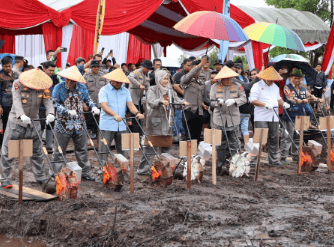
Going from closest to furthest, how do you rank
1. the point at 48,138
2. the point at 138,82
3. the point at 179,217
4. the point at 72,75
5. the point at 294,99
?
the point at 179,217 → the point at 72,75 → the point at 294,99 → the point at 48,138 → the point at 138,82

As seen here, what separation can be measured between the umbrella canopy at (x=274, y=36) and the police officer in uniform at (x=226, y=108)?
Answer: 2.31 feet

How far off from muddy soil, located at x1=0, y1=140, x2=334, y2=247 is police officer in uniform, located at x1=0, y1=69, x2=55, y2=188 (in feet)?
1.93

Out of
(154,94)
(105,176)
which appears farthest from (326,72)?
(105,176)

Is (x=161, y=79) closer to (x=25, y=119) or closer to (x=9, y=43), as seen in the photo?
(x=25, y=119)

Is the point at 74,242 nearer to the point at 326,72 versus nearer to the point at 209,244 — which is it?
the point at 209,244

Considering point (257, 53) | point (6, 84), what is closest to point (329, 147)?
point (6, 84)

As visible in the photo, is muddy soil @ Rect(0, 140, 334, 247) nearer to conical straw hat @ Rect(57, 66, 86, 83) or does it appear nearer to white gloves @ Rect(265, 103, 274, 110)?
conical straw hat @ Rect(57, 66, 86, 83)

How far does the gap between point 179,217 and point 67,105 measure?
2822 mm

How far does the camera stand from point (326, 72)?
1612 cm

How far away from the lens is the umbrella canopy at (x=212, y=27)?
701 centimetres

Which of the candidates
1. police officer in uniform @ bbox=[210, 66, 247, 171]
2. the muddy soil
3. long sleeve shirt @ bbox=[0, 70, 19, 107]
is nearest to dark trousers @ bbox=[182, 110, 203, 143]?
police officer in uniform @ bbox=[210, 66, 247, 171]

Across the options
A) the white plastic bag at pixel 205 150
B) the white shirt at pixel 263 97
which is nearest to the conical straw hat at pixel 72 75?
the white plastic bag at pixel 205 150

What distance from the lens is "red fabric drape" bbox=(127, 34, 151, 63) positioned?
1675 centimetres

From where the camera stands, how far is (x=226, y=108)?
7574 mm
